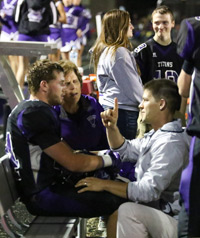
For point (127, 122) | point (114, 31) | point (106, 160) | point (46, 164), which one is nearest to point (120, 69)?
point (114, 31)

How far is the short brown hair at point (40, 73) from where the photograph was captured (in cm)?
387

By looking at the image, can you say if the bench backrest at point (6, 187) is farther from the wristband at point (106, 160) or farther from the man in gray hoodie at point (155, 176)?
the wristband at point (106, 160)

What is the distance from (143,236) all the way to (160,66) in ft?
8.94

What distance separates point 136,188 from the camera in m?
3.59

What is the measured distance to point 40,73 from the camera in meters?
3.89

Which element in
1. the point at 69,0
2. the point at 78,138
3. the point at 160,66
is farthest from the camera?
the point at 69,0

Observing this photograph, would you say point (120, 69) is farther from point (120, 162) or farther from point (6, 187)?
point (6, 187)

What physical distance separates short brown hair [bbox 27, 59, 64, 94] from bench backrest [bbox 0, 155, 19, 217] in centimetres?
50

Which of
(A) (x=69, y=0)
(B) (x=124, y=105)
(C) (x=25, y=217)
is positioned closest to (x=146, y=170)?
(B) (x=124, y=105)

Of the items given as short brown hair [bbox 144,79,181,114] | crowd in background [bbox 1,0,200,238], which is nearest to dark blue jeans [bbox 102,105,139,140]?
crowd in background [bbox 1,0,200,238]

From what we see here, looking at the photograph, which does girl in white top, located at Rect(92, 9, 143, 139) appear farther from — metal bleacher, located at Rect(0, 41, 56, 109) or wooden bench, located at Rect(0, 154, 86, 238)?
wooden bench, located at Rect(0, 154, 86, 238)

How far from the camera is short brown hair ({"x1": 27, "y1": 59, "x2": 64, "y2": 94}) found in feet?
12.7

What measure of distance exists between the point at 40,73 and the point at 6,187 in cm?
76

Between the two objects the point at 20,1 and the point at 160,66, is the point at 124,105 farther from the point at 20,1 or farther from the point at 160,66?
the point at 20,1
